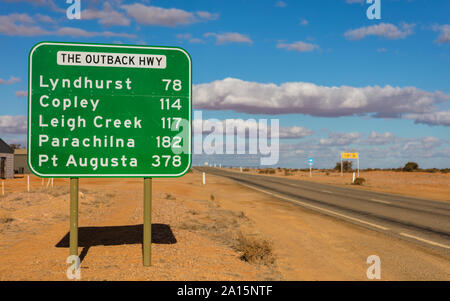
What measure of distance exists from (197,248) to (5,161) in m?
42.3

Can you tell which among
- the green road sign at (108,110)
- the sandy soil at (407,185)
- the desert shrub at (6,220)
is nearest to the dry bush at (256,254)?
the green road sign at (108,110)

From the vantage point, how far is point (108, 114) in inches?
274

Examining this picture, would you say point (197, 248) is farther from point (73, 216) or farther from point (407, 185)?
point (407, 185)

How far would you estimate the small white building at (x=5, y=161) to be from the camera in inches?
1708

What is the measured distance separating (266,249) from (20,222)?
8182 millimetres

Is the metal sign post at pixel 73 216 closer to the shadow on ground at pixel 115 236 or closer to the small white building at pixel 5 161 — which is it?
the shadow on ground at pixel 115 236

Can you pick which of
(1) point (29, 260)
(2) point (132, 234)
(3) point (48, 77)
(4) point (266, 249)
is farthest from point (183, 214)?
(3) point (48, 77)

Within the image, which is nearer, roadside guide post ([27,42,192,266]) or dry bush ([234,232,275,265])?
roadside guide post ([27,42,192,266])

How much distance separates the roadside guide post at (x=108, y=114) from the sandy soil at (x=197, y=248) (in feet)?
2.58

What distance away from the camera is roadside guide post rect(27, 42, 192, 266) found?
6.71 metres

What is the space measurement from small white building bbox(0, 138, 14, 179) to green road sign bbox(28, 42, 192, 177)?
4208cm

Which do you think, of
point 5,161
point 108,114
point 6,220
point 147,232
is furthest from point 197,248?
point 5,161

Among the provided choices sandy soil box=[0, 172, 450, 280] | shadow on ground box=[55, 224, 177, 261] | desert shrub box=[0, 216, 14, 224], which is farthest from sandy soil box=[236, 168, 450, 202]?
desert shrub box=[0, 216, 14, 224]
